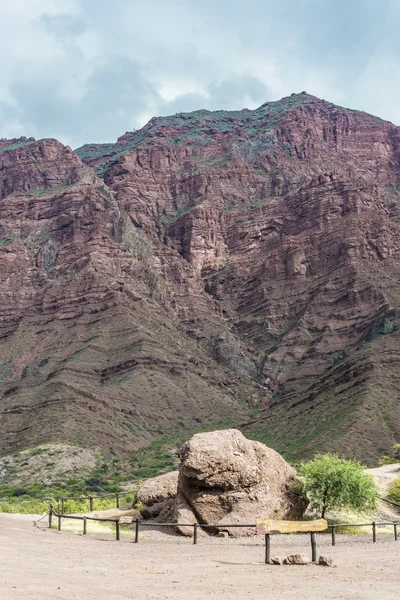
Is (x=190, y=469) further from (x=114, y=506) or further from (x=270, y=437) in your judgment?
(x=270, y=437)

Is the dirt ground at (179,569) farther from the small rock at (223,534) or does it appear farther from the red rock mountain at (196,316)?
the red rock mountain at (196,316)

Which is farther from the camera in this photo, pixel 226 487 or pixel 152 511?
pixel 152 511

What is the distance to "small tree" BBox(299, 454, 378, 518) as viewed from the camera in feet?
97.6

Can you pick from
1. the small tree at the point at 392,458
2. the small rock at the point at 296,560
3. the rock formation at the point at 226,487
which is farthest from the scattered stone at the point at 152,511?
the small tree at the point at 392,458

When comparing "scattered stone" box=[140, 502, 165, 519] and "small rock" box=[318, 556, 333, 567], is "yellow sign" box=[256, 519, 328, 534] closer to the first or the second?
"small rock" box=[318, 556, 333, 567]

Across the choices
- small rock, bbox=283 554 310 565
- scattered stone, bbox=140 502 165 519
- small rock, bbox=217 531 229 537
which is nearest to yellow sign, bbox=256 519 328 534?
small rock, bbox=283 554 310 565

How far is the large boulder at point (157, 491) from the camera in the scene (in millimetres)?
32594

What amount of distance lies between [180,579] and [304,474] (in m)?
14.3

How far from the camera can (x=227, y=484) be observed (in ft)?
91.8

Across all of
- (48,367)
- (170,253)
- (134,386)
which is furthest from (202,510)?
(170,253)

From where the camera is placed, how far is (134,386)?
348 feet

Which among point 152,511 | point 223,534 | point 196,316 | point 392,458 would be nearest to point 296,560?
point 223,534

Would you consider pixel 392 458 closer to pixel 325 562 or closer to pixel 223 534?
pixel 223 534

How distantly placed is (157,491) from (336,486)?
884cm
